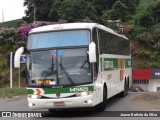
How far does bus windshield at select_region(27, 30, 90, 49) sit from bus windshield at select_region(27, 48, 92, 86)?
26 cm

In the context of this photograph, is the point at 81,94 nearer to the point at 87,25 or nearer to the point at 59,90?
the point at 59,90

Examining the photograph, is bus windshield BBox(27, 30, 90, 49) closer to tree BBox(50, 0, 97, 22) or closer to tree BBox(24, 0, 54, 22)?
tree BBox(50, 0, 97, 22)

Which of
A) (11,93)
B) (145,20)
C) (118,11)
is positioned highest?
(118,11)

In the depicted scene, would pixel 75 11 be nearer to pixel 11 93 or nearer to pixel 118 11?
pixel 118 11

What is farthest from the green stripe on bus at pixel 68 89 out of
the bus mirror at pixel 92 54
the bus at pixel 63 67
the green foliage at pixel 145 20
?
the green foliage at pixel 145 20

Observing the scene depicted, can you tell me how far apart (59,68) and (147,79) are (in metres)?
38.1

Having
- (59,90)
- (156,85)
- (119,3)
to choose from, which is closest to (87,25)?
(59,90)

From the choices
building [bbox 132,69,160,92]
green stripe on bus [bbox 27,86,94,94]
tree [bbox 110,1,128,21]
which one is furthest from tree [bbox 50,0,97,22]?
green stripe on bus [bbox 27,86,94,94]

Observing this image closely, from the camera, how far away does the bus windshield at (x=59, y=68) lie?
1497 cm

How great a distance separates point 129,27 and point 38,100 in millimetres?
46189

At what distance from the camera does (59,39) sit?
15586 mm

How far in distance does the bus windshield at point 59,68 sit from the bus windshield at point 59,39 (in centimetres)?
26

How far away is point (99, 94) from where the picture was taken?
628 inches

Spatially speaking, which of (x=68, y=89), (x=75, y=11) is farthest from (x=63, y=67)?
(x=75, y=11)
